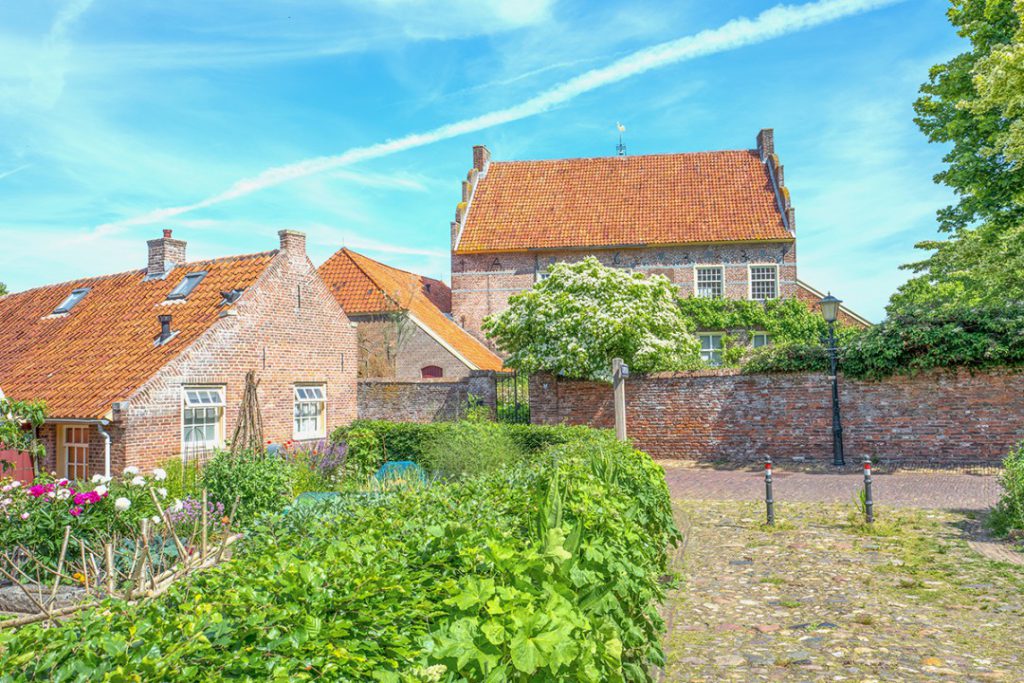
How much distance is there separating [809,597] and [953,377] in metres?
12.5

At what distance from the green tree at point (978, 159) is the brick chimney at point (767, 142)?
12024mm

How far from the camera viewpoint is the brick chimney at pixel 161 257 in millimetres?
20266

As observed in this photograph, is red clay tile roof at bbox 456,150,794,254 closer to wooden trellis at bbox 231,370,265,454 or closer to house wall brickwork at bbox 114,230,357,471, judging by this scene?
house wall brickwork at bbox 114,230,357,471

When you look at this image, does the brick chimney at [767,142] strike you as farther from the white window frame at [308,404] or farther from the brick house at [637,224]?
the white window frame at [308,404]

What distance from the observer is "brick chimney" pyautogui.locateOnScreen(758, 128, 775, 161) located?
3058 cm

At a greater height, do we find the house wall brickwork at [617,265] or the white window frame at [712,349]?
the house wall brickwork at [617,265]

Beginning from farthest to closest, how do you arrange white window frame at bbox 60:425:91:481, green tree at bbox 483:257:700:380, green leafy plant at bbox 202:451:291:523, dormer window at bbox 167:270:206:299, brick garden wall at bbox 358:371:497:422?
brick garden wall at bbox 358:371:497:422
green tree at bbox 483:257:700:380
dormer window at bbox 167:270:206:299
white window frame at bbox 60:425:91:481
green leafy plant at bbox 202:451:291:523

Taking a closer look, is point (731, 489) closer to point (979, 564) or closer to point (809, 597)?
point (979, 564)

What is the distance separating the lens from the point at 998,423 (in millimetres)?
16156

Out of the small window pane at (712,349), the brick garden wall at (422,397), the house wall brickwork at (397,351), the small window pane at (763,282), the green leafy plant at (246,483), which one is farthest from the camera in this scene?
the small window pane at (763,282)

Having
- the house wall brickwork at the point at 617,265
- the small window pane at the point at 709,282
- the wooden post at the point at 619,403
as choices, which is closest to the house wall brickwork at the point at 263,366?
the wooden post at the point at 619,403

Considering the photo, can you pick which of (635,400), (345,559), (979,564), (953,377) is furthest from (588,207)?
(345,559)

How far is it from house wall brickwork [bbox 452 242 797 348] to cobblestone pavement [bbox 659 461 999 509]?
1361 centimetres

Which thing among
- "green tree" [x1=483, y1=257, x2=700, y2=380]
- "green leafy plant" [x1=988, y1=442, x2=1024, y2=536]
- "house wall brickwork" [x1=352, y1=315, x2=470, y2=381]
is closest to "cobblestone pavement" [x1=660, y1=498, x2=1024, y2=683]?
"green leafy plant" [x1=988, y1=442, x2=1024, y2=536]
